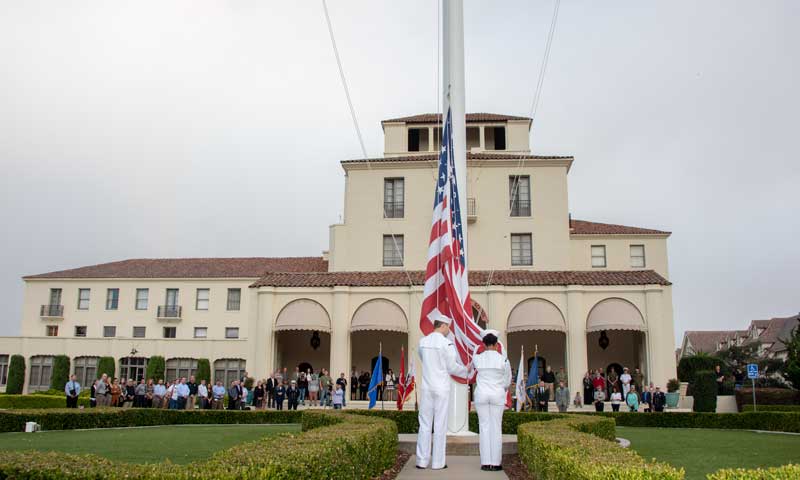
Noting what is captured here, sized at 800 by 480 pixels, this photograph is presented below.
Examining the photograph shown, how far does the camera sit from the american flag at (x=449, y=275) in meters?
14.0

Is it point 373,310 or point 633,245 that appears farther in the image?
point 633,245

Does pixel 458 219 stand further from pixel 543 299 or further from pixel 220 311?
pixel 220 311

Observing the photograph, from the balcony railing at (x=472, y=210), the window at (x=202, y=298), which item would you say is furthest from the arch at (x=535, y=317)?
the window at (x=202, y=298)

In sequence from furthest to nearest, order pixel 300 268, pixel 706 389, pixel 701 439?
pixel 300 268, pixel 706 389, pixel 701 439

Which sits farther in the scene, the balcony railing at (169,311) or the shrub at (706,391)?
the balcony railing at (169,311)

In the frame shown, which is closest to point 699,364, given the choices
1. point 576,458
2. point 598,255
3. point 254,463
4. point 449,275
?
point 598,255

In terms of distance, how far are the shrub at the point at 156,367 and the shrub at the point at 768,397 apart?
35521 millimetres

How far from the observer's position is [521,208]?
42.2 meters

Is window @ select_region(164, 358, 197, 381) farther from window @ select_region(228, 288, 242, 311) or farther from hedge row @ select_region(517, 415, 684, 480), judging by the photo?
hedge row @ select_region(517, 415, 684, 480)

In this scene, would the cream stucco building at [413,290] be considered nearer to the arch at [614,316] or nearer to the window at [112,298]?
the arch at [614,316]

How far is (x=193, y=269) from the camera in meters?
60.0

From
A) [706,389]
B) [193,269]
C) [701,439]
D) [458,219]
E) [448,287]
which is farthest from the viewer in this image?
[193,269]

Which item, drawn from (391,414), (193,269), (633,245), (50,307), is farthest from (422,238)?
(50,307)

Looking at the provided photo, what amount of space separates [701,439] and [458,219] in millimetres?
9548
